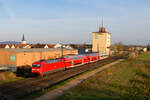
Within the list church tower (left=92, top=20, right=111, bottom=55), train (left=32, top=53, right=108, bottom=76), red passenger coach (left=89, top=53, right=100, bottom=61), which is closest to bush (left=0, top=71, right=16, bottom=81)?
train (left=32, top=53, right=108, bottom=76)

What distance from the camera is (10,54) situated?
38.3 meters

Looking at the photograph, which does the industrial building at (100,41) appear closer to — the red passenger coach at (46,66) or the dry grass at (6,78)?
the red passenger coach at (46,66)

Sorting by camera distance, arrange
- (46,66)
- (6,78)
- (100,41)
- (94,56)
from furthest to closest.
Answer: (100,41) → (94,56) → (46,66) → (6,78)

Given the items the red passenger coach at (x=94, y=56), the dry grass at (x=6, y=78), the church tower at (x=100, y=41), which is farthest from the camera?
the church tower at (x=100, y=41)

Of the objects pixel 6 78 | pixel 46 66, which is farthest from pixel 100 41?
pixel 6 78

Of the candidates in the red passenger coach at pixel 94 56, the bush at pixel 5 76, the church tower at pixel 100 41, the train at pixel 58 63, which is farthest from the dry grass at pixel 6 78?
the church tower at pixel 100 41

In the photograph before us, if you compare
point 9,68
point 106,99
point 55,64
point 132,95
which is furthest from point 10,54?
point 132,95

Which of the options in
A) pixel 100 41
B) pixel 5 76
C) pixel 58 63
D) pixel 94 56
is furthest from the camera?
pixel 100 41

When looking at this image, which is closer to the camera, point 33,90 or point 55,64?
point 33,90

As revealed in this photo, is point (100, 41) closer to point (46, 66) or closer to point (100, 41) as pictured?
point (100, 41)

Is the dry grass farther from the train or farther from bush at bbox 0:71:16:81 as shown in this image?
the train

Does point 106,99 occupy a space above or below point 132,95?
below

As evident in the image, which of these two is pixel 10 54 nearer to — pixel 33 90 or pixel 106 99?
pixel 33 90

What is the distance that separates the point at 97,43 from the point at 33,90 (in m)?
83.7
